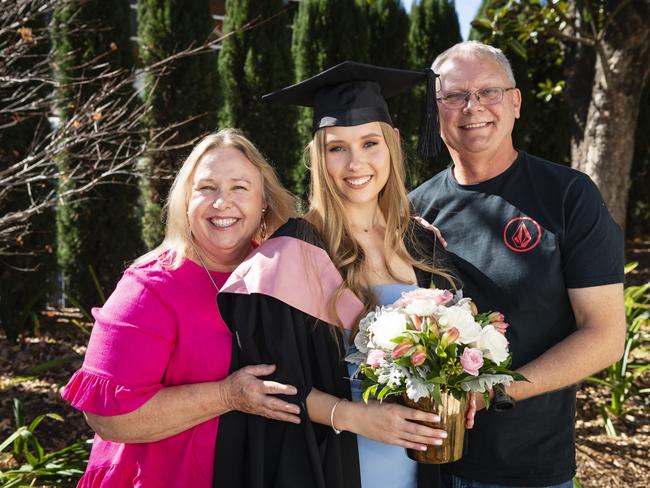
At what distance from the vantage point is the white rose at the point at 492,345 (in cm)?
195

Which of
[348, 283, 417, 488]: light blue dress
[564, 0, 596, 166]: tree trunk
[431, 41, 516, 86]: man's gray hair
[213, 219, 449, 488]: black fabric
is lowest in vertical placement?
[348, 283, 417, 488]: light blue dress

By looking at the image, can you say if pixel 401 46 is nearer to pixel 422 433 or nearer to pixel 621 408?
pixel 621 408

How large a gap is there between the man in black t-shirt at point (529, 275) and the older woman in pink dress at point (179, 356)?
0.86m

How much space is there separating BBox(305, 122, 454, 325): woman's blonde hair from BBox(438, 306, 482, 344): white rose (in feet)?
1.19

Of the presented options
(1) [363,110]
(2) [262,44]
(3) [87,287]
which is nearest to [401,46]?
(2) [262,44]

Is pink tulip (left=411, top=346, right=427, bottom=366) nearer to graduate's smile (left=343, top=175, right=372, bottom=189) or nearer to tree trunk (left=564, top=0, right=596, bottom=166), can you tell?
graduate's smile (left=343, top=175, right=372, bottom=189)

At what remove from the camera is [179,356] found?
222 centimetres

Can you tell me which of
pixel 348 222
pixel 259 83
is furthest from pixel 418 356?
pixel 259 83

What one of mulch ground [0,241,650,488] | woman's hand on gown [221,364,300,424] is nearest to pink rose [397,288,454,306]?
woman's hand on gown [221,364,300,424]

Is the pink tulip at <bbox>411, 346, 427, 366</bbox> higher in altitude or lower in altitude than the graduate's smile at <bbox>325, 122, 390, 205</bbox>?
lower

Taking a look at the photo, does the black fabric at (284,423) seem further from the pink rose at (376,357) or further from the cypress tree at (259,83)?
the cypress tree at (259,83)

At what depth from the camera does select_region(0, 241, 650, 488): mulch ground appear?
452cm

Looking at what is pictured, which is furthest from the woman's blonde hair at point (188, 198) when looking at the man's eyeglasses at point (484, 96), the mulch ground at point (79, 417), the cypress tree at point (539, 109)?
the cypress tree at point (539, 109)

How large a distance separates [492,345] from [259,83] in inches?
261
